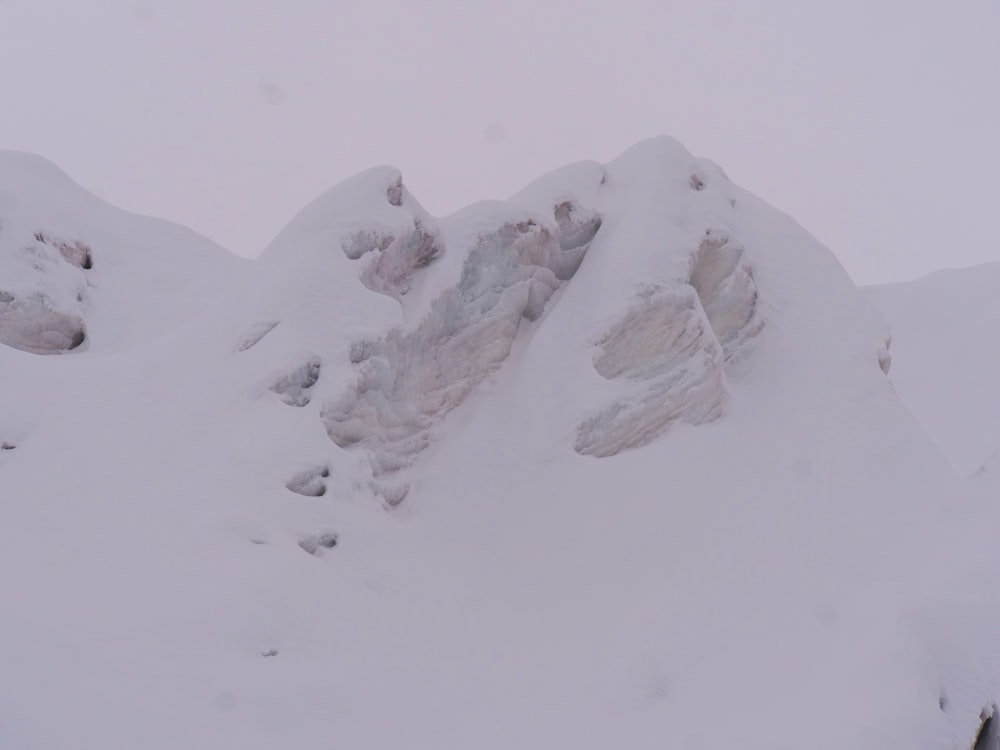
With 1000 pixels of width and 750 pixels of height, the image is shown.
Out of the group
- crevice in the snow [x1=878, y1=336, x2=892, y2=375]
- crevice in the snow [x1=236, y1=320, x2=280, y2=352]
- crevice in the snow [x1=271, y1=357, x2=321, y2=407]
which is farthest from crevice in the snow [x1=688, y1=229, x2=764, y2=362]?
crevice in the snow [x1=236, y1=320, x2=280, y2=352]

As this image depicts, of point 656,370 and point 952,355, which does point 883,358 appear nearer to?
point 656,370

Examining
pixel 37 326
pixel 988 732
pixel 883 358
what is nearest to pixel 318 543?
pixel 988 732

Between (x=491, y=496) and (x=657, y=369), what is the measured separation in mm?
3366

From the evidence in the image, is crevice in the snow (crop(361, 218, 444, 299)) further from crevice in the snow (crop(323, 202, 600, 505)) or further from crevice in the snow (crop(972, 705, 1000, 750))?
crevice in the snow (crop(972, 705, 1000, 750))

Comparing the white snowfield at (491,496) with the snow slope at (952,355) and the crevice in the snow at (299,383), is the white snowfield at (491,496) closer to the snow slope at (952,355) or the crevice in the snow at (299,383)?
the crevice in the snow at (299,383)

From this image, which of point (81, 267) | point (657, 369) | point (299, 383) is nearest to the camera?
point (299, 383)

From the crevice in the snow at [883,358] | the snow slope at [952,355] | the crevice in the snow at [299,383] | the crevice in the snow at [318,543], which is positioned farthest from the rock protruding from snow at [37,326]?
the snow slope at [952,355]

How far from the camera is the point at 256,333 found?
14.2 meters

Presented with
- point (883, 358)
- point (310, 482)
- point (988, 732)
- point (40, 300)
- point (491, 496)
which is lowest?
point (988, 732)

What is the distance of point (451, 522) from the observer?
1346 centimetres

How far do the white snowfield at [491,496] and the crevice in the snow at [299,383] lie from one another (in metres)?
0.04

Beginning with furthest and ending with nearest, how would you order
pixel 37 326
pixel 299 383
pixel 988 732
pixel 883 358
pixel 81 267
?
pixel 81 267, pixel 37 326, pixel 883 358, pixel 299 383, pixel 988 732

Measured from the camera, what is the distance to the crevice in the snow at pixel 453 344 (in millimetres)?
13578

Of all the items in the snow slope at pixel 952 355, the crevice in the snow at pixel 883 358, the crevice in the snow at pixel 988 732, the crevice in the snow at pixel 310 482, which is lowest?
the snow slope at pixel 952 355
